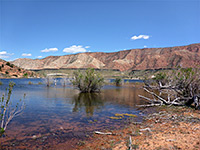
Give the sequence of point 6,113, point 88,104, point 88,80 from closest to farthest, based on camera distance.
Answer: point 6,113 < point 88,104 < point 88,80

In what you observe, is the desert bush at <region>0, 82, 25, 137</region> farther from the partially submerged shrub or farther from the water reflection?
the partially submerged shrub

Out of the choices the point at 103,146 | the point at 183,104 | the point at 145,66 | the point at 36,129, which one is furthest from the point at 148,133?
the point at 145,66

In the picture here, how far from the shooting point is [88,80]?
2848 cm

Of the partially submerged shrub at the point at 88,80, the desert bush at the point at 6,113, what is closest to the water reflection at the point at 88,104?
the desert bush at the point at 6,113

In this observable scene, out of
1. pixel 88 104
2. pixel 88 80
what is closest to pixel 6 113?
pixel 88 104

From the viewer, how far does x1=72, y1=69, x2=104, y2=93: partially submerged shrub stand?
28533 mm

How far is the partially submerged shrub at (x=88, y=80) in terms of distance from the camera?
28.5m

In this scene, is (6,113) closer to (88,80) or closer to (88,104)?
(88,104)

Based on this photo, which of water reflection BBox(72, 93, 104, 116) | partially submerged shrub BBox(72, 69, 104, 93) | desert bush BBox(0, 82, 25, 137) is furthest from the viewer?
partially submerged shrub BBox(72, 69, 104, 93)

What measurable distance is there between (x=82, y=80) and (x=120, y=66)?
154001 mm

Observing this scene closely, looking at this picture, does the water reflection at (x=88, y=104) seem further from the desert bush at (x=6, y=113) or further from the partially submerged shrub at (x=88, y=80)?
the partially submerged shrub at (x=88, y=80)

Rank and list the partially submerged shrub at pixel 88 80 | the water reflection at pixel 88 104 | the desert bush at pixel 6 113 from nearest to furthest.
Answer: the desert bush at pixel 6 113
the water reflection at pixel 88 104
the partially submerged shrub at pixel 88 80

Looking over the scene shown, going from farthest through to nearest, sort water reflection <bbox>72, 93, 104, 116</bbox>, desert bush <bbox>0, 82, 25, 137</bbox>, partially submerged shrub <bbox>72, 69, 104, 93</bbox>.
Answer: partially submerged shrub <bbox>72, 69, 104, 93</bbox> → water reflection <bbox>72, 93, 104, 116</bbox> → desert bush <bbox>0, 82, 25, 137</bbox>

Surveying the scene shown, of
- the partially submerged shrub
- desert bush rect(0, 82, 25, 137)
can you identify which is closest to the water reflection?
desert bush rect(0, 82, 25, 137)
